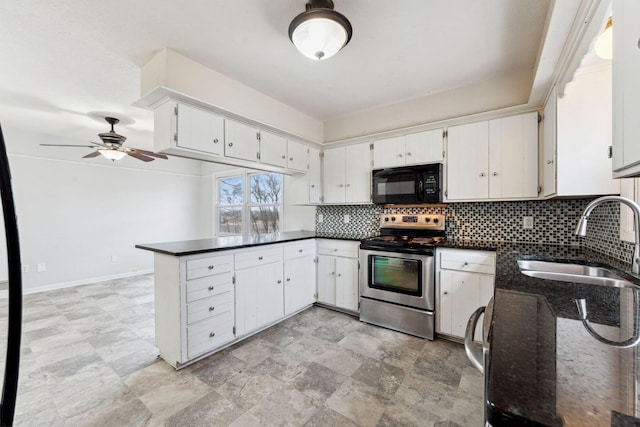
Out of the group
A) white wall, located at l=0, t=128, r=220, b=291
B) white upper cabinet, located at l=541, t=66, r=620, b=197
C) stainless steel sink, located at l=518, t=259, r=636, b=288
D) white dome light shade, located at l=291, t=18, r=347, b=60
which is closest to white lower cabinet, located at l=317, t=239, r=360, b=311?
stainless steel sink, located at l=518, t=259, r=636, b=288

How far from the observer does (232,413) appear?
1.68 metres

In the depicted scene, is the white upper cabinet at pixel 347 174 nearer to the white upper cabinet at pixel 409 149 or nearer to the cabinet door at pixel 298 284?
the white upper cabinet at pixel 409 149

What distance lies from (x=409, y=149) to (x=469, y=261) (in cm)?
134

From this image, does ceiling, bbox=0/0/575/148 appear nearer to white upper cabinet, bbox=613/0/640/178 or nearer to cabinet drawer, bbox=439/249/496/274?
white upper cabinet, bbox=613/0/640/178

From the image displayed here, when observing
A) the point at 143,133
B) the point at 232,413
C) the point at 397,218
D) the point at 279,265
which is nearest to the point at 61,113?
the point at 143,133

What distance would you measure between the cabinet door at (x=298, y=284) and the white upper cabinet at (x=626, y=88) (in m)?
2.69

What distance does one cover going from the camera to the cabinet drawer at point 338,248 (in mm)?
3180

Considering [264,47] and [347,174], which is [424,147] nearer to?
[347,174]

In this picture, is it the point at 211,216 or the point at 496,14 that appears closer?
the point at 496,14

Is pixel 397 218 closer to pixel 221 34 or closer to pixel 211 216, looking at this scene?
pixel 221 34

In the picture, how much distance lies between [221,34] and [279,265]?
7.08ft

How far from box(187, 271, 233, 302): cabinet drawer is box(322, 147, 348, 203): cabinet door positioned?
5.72 ft

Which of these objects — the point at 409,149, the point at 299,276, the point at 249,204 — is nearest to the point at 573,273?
the point at 409,149

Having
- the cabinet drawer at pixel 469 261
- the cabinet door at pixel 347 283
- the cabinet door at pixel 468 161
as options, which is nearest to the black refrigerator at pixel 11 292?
the cabinet drawer at pixel 469 261
